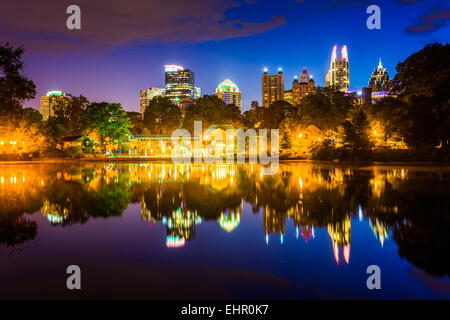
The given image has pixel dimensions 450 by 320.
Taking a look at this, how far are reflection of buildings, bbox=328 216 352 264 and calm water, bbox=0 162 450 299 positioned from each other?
27 mm

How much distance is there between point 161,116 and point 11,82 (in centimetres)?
6785

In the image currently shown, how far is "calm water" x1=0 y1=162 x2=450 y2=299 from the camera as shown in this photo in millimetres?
5566

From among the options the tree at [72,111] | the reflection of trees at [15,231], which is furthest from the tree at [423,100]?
the tree at [72,111]

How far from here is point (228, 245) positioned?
791 centimetres

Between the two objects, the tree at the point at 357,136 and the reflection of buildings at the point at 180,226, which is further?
the tree at the point at 357,136

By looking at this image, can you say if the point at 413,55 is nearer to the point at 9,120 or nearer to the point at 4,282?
the point at 4,282

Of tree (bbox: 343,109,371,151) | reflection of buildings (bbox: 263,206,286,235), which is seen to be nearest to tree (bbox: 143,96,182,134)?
tree (bbox: 343,109,371,151)

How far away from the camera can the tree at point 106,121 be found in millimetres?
62094

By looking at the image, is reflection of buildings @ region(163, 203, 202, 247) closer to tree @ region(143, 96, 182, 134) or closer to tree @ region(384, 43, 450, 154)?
tree @ region(384, 43, 450, 154)

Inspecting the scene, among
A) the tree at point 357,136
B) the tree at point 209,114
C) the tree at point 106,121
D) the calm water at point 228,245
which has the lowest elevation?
the calm water at point 228,245

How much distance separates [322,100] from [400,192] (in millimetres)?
50985

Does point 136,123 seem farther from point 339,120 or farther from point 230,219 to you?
point 230,219

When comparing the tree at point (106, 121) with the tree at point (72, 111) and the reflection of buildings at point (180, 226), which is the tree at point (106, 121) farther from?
the reflection of buildings at point (180, 226)

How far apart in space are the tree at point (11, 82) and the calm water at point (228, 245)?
810 inches
